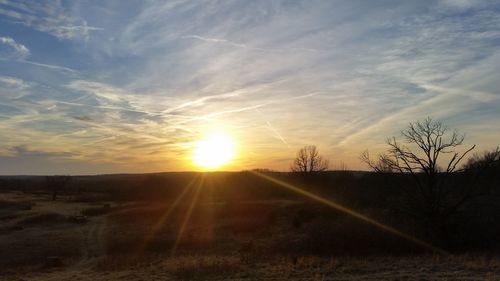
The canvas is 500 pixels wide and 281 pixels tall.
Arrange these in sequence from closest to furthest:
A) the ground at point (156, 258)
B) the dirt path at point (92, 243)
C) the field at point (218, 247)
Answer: the ground at point (156, 258) → the field at point (218, 247) → the dirt path at point (92, 243)

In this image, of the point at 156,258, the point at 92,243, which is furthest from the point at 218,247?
the point at 92,243

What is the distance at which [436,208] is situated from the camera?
3984 centimetres

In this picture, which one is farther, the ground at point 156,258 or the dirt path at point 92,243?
the dirt path at point 92,243

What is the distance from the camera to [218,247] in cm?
4106

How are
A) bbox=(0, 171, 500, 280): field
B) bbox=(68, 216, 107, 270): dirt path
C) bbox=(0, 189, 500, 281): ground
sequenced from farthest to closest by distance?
1. bbox=(68, 216, 107, 270): dirt path
2. bbox=(0, 171, 500, 280): field
3. bbox=(0, 189, 500, 281): ground

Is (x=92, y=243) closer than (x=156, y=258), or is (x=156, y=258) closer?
(x=156, y=258)

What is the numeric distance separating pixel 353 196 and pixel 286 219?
→ 1865 cm

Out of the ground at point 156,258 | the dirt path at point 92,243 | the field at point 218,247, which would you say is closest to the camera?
the ground at point 156,258

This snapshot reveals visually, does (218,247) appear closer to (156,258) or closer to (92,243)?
(156,258)

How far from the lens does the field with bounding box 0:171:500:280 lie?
65.6ft

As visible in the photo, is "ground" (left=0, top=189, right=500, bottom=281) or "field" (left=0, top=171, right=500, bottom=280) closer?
"ground" (left=0, top=189, right=500, bottom=281)

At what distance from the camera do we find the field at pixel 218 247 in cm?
1998

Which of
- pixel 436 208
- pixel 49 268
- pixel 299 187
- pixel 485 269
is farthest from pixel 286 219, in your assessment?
pixel 299 187

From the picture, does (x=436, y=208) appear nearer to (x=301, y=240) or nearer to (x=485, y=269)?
(x=301, y=240)
